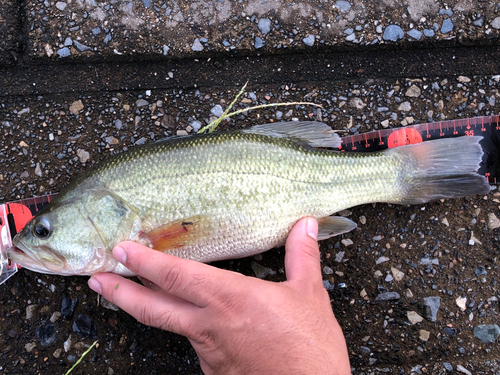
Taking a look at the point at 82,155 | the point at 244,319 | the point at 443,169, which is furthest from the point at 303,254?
the point at 82,155

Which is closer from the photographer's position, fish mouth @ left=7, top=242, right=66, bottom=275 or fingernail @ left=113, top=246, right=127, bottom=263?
fingernail @ left=113, top=246, right=127, bottom=263

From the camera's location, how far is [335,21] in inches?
105

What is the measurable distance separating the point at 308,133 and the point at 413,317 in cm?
161

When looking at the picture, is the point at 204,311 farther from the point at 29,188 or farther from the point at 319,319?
the point at 29,188

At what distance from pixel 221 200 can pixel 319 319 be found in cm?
89

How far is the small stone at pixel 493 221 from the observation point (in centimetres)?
263

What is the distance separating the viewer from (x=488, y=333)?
8.48 ft

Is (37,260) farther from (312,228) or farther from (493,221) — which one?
(493,221)

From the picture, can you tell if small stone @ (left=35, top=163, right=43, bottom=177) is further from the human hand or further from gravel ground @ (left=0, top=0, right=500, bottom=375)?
the human hand

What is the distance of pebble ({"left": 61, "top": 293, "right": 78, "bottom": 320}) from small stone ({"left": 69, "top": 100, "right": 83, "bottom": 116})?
1405mm

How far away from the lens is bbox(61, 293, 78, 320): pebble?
258 centimetres

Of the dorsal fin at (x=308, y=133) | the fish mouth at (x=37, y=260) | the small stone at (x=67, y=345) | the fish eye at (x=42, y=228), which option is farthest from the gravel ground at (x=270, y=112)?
the fish eye at (x=42, y=228)

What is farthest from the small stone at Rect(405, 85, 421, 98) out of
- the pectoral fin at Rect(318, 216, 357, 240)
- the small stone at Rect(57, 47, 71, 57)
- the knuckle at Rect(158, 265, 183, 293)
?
the small stone at Rect(57, 47, 71, 57)

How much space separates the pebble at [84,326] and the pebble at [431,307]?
2.51 metres
